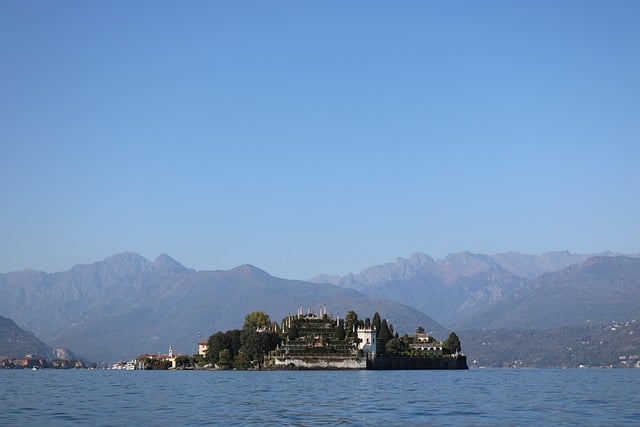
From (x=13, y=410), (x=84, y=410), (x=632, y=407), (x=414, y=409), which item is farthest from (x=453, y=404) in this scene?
(x=13, y=410)

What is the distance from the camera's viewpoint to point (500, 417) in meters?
72.1

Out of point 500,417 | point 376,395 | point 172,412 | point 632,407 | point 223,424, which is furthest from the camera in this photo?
point 376,395

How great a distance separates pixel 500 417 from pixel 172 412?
25702 mm

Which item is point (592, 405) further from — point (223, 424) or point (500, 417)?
point (223, 424)

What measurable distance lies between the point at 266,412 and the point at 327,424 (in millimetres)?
11141

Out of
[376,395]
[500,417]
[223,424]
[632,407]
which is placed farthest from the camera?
[376,395]

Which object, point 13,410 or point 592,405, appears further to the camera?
point 592,405

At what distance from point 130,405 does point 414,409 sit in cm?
2488

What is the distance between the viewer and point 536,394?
108 m

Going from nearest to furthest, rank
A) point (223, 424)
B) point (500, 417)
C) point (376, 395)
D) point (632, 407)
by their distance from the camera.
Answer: point (223, 424)
point (500, 417)
point (632, 407)
point (376, 395)

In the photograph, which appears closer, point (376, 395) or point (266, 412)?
point (266, 412)

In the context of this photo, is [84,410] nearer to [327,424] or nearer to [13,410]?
[13,410]

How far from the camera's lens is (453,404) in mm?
87312

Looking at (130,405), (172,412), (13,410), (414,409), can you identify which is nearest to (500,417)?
(414,409)
